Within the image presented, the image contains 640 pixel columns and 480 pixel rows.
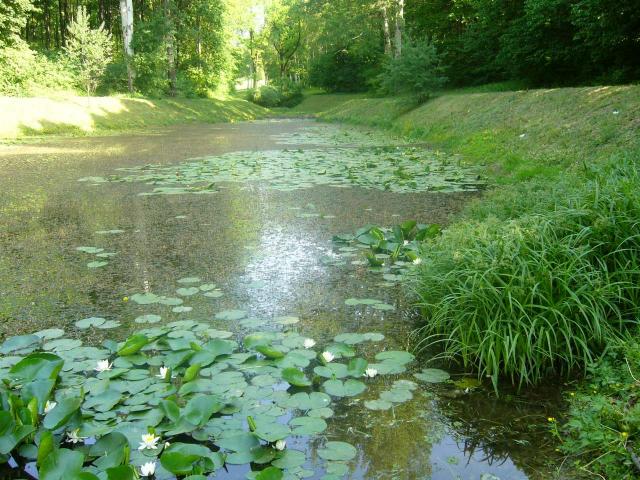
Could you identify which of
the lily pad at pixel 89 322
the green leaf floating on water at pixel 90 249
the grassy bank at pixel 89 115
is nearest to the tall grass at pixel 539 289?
the lily pad at pixel 89 322

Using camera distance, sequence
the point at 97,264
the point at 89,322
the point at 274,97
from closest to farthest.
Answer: the point at 89,322
the point at 97,264
the point at 274,97

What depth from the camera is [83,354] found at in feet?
9.64

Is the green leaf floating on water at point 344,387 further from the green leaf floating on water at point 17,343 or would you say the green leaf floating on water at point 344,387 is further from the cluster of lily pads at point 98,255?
the cluster of lily pads at point 98,255

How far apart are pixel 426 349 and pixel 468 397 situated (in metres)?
0.55

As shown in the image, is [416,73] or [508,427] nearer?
[508,427]

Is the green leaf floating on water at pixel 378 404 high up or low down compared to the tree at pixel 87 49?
down

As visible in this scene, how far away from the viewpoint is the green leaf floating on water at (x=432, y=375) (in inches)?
110

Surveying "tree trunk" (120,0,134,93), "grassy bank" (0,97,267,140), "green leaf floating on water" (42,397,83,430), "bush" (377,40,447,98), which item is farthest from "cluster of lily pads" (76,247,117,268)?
"tree trunk" (120,0,134,93)

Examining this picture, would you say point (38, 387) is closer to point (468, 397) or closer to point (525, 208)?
point (468, 397)

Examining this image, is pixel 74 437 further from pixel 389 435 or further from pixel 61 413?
pixel 389 435

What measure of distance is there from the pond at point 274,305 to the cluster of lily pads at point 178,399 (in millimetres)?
16

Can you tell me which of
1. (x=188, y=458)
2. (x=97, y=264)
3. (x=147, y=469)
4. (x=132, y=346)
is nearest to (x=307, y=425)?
(x=188, y=458)

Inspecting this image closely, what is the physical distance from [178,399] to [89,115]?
795 inches

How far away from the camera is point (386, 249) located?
487cm
